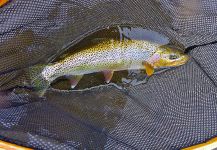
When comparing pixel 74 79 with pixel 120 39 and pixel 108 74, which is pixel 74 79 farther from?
pixel 120 39

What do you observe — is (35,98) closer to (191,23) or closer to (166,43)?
(166,43)

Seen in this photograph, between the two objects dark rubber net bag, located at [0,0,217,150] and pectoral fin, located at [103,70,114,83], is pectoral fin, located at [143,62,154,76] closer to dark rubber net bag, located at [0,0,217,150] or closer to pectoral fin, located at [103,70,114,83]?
dark rubber net bag, located at [0,0,217,150]

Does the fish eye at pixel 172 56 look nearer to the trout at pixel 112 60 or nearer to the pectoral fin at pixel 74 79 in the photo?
the trout at pixel 112 60

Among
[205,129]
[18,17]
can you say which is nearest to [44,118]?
[18,17]

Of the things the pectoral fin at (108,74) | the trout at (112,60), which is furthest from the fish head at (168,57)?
the pectoral fin at (108,74)

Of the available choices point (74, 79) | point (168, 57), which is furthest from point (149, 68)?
point (74, 79)

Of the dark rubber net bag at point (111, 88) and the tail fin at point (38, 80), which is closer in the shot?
the dark rubber net bag at point (111, 88)

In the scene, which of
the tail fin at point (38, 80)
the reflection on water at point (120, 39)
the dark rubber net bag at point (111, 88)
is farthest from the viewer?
the reflection on water at point (120, 39)
